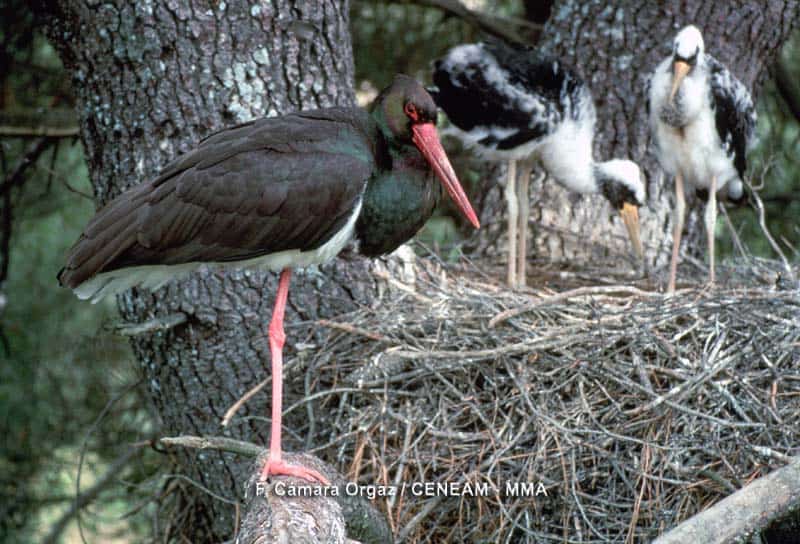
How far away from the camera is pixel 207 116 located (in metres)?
3.38

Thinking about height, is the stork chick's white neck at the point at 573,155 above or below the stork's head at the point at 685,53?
below

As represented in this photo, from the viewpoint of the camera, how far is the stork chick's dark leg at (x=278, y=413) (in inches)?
106

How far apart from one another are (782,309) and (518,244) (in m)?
1.58

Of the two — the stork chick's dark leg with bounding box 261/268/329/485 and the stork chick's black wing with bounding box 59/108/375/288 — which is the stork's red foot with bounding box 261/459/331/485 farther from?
the stork chick's black wing with bounding box 59/108/375/288

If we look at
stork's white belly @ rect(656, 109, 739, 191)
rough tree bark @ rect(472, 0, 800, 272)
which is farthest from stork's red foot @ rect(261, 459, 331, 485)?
rough tree bark @ rect(472, 0, 800, 272)

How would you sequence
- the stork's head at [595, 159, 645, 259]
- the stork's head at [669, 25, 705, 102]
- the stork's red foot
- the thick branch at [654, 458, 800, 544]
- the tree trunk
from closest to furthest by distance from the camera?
1. the thick branch at [654, 458, 800, 544]
2. the stork's red foot
3. the tree trunk
4. the stork's head at [669, 25, 705, 102]
5. the stork's head at [595, 159, 645, 259]

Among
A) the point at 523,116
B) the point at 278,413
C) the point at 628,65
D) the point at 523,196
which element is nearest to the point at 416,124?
the point at 278,413

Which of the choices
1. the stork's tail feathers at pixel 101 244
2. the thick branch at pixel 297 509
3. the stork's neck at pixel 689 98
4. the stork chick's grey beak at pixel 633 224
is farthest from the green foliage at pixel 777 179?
the stork's tail feathers at pixel 101 244

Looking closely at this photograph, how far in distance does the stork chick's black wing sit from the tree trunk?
21.1 inches

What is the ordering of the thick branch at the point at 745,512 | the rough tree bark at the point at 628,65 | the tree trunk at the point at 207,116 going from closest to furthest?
the thick branch at the point at 745,512, the tree trunk at the point at 207,116, the rough tree bark at the point at 628,65

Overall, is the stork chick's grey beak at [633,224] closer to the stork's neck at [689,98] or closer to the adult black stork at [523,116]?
Result: the adult black stork at [523,116]

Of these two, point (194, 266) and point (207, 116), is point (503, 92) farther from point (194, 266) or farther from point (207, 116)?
point (194, 266)

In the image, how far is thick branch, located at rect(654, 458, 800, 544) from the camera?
7.04 feet

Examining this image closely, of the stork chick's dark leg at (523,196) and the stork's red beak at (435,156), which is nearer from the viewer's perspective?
the stork's red beak at (435,156)
